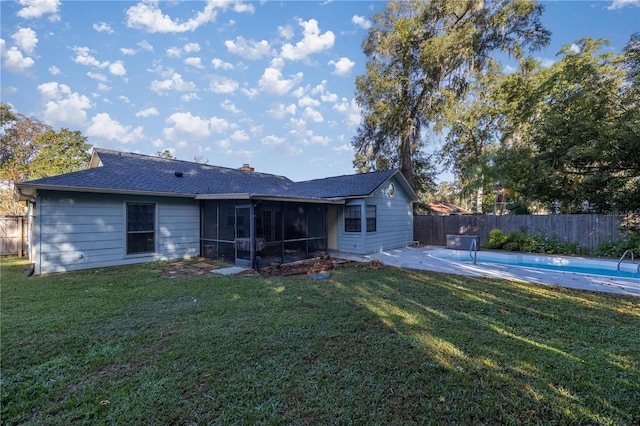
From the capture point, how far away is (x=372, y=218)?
37.0 feet

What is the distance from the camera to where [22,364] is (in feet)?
9.14

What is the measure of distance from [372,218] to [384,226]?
1.02m

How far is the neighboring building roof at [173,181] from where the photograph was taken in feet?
23.9

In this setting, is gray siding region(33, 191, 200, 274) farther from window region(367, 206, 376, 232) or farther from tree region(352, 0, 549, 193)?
tree region(352, 0, 549, 193)

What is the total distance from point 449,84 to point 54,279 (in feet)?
65.3

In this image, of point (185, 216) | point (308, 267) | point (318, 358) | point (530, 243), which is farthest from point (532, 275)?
point (185, 216)

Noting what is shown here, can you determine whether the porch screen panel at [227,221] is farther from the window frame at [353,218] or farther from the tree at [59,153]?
the tree at [59,153]

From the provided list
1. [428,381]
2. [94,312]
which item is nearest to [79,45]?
[94,312]

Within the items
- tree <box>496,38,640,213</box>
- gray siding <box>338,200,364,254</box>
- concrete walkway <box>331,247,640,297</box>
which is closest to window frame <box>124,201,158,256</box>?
gray siding <box>338,200,364,254</box>

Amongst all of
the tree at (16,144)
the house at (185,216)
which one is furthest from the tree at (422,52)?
the tree at (16,144)

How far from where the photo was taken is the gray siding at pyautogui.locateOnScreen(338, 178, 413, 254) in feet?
35.4

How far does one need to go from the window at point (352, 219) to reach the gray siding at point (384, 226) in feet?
0.49

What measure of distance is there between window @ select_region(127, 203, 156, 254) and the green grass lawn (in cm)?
304

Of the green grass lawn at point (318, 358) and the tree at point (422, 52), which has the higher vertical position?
the tree at point (422, 52)
